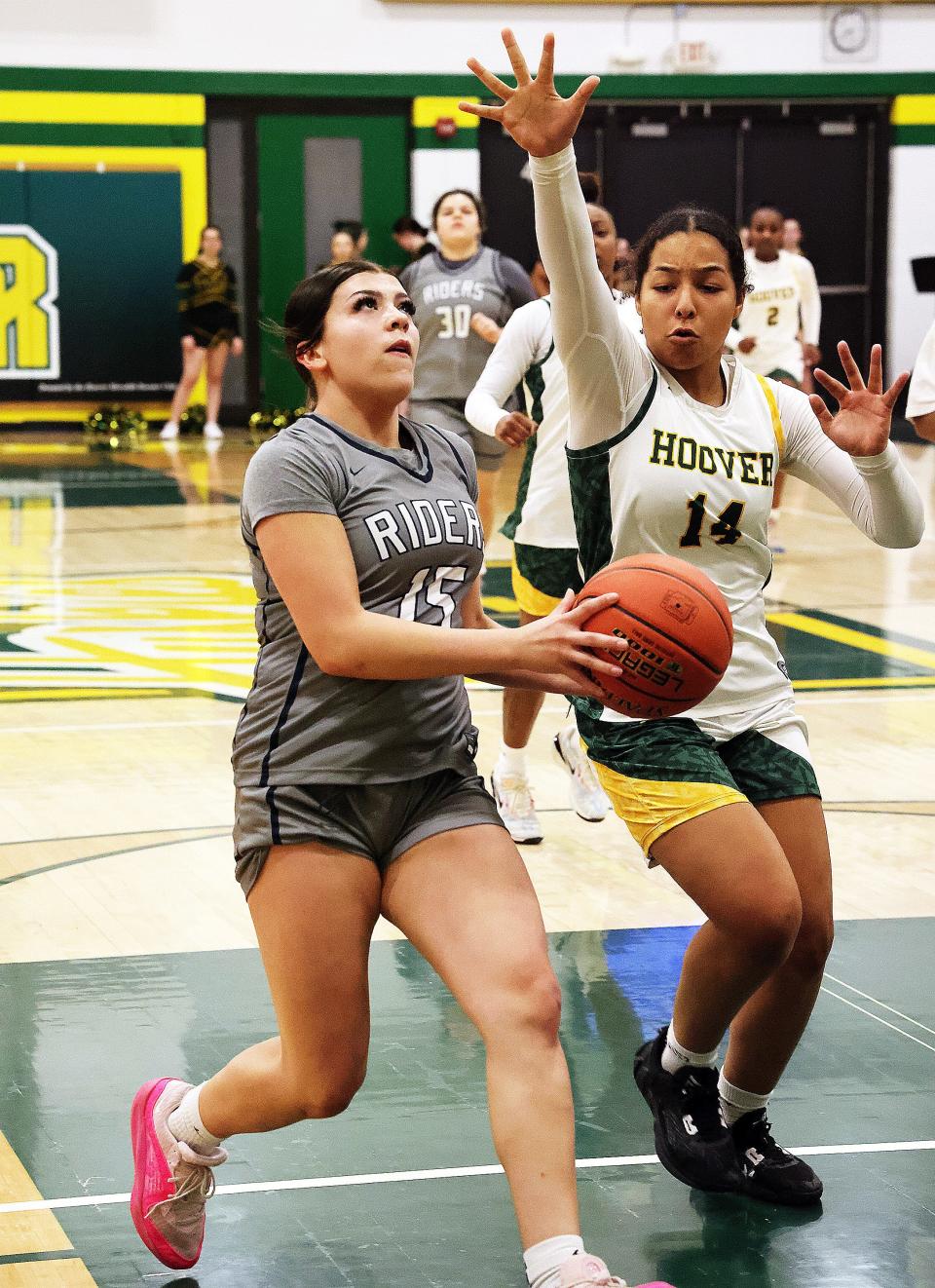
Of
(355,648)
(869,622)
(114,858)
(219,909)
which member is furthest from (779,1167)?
(869,622)

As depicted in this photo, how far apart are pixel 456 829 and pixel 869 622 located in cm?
738

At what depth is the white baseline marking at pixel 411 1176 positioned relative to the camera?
12.2 ft

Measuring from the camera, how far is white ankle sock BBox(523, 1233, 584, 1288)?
2.83 metres

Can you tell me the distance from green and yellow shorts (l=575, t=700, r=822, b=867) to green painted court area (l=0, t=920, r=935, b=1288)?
0.72 meters

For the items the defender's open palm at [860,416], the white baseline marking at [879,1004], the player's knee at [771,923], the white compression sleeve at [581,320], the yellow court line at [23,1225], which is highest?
the white compression sleeve at [581,320]

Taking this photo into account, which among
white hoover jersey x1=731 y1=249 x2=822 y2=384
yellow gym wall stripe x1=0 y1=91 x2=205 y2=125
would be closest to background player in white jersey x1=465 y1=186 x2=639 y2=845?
white hoover jersey x1=731 y1=249 x2=822 y2=384

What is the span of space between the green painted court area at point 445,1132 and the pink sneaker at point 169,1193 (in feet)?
0.21

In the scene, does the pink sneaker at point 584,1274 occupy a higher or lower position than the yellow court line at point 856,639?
higher

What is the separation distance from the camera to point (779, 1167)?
12.4 feet

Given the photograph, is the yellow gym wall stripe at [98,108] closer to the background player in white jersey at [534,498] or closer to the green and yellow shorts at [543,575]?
the background player in white jersey at [534,498]

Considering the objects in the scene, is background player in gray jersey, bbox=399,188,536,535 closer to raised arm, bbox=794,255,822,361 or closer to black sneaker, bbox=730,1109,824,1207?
raised arm, bbox=794,255,822,361

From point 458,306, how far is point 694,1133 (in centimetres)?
580

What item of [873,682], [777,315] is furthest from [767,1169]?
[777,315]

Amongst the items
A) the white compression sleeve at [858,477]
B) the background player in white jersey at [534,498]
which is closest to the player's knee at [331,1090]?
the white compression sleeve at [858,477]
